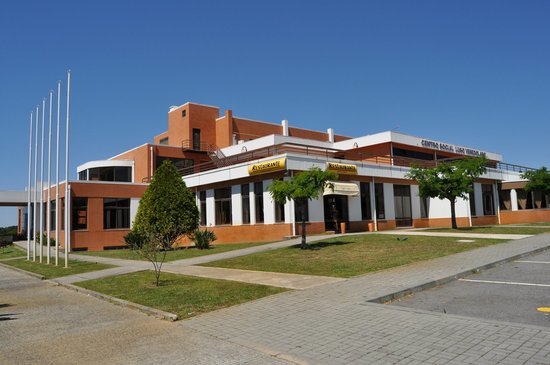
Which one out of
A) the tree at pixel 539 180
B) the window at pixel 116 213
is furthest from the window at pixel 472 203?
the window at pixel 116 213

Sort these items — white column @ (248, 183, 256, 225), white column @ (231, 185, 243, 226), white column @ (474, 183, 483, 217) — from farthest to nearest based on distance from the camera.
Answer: white column @ (474, 183, 483, 217) < white column @ (231, 185, 243, 226) < white column @ (248, 183, 256, 225)

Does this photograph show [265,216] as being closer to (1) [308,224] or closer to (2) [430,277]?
(1) [308,224]

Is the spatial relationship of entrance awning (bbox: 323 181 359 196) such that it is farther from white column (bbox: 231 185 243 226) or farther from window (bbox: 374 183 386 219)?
white column (bbox: 231 185 243 226)

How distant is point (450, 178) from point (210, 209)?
17.6m

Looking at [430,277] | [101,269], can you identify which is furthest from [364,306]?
[101,269]

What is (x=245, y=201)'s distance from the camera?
1187 inches

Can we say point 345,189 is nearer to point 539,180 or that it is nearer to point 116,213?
point 116,213

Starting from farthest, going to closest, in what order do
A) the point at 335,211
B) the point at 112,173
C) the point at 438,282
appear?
1. the point at 112,173
2. the point at 335,211
3. the point at 438,282

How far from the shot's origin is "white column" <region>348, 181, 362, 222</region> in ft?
98.6

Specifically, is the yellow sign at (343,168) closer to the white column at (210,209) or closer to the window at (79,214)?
the white column at (210,209)

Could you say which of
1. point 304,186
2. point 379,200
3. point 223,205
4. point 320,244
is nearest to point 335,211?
point 379,200

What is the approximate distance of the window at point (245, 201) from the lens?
29.9 m

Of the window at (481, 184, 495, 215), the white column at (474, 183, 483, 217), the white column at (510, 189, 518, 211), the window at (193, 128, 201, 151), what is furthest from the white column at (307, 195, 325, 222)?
the white column at (510, 189, 518, 211)

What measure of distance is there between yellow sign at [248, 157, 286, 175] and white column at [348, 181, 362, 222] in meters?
6.97
